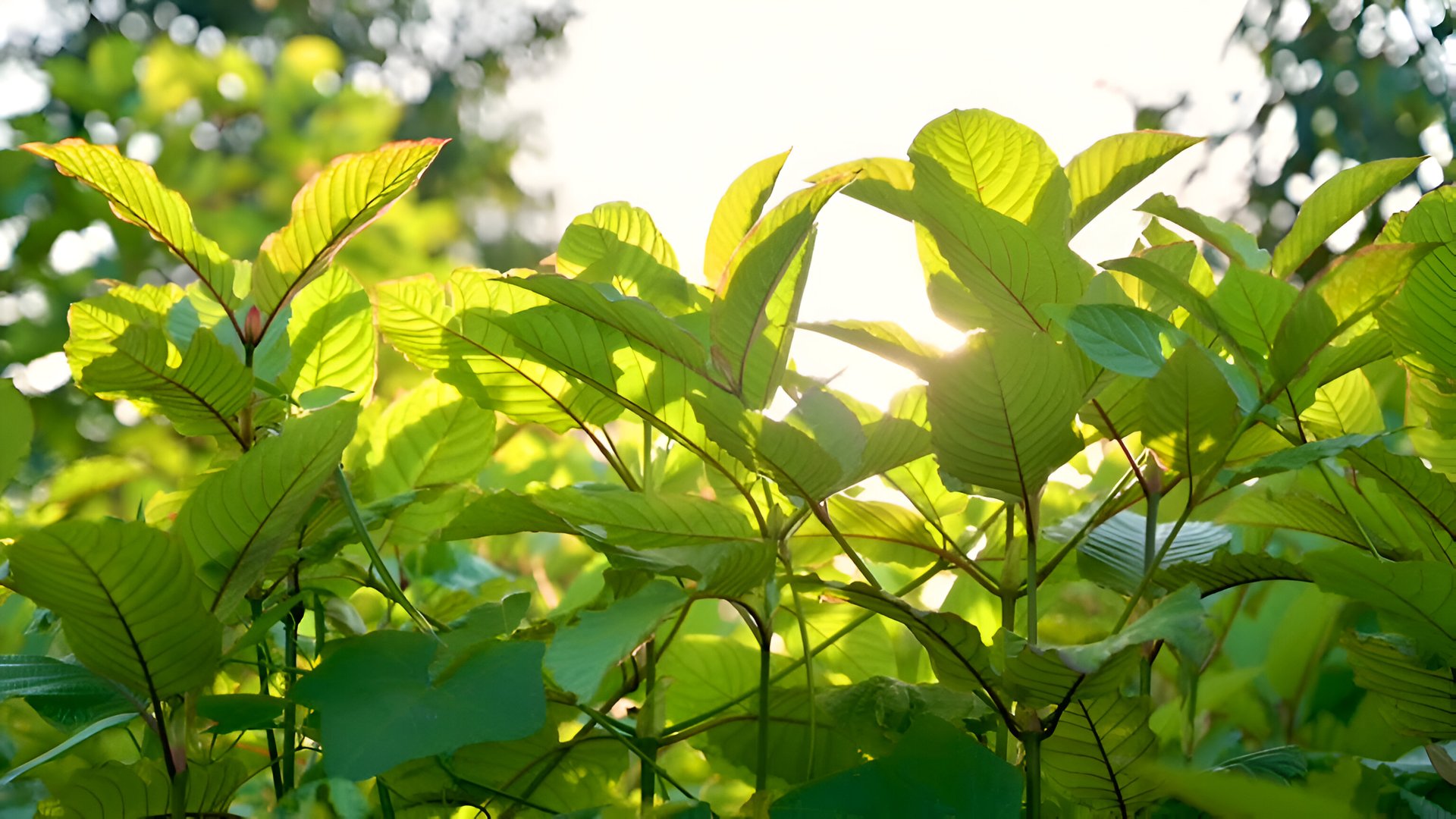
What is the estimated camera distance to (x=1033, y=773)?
13.7 inches

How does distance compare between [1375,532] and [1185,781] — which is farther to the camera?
[1375,532]

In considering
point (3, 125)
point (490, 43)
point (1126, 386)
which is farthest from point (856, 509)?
point (490, 43)

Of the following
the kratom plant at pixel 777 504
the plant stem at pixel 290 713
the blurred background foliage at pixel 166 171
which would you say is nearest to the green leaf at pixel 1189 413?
the kratom plant at pixel 777 504

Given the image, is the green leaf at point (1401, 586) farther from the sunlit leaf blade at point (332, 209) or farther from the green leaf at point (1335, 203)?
the sunlit leaf blade at point (332, 209)

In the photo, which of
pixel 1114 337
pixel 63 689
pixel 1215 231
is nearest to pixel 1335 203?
pixel 1215 231

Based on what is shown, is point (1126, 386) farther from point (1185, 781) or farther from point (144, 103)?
point (144, 103)

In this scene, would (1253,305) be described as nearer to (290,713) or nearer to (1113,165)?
(1113,165)

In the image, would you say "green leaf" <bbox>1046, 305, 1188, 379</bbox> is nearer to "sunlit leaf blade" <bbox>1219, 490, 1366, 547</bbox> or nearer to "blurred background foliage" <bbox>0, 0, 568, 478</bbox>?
"sunlit leaf blade" <bbox>1219, 490, 1366, 547</bbox>

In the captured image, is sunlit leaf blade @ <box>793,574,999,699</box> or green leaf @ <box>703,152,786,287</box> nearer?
sunlit leaf blade @ <box>793,574,999,699</box>

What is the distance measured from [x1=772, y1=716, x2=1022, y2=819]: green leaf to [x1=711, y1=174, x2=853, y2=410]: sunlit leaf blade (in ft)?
0.46

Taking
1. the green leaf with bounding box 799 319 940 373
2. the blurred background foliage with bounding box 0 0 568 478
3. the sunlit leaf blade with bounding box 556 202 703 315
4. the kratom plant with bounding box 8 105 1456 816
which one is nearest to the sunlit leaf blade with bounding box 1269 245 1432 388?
the kratom plant with bounding box 8 105 1456 816

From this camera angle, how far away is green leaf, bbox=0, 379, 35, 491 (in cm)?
47

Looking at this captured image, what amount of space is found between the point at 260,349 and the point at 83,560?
0.51ft

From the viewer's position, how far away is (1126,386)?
38cm
